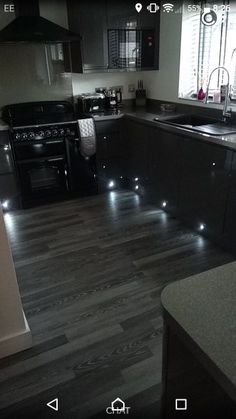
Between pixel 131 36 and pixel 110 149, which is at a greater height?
pixel 131 36

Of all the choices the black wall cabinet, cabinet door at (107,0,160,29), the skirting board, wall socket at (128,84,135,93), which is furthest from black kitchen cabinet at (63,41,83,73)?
the skirting board

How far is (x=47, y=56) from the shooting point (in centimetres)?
346

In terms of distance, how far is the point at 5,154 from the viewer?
3.02 meters

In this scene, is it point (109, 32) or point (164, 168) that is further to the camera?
point (109, 32)

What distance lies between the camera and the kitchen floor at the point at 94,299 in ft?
4.81

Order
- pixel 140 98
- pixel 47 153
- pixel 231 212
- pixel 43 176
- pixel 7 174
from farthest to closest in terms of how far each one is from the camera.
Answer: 1. pixel 140 98
2. pixel 43 176
3. pixel 47 153
4. pixel 7 174
5. pixel 231 212

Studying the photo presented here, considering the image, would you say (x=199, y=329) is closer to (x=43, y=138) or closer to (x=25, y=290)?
(x=25, y=290)

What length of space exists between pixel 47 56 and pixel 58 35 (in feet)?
1.86

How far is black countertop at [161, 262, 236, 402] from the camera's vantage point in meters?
0.60

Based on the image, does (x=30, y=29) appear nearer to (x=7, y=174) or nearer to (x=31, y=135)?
(x=31, y=135)

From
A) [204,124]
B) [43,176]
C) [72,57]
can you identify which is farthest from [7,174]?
[204,124]

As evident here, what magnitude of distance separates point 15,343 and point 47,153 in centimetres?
202

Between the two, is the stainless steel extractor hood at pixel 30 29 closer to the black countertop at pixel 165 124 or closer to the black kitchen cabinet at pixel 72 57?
the black kitchen cabinet at pixel 72 57

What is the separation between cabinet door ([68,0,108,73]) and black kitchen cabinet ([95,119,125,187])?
1.99ft
